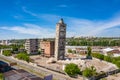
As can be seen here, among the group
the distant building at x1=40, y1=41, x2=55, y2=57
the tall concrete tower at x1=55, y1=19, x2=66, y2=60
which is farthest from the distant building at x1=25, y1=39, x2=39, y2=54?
the tall concrete tower at x1=55, y1=19, x2=66, y2=60

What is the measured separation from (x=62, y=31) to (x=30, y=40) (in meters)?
36.4

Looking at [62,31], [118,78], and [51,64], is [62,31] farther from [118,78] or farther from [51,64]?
[118,78]

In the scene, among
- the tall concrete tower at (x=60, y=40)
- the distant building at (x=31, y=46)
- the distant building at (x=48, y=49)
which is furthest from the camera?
the distant building at (x=31, y=46)

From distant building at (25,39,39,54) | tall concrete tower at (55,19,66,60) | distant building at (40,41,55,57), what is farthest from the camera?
distant building at (25,39,39,54)

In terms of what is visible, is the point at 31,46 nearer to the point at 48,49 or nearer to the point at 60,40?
the point at 48,49

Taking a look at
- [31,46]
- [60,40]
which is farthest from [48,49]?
[60,40]

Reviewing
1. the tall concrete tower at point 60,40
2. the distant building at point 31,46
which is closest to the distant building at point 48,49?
the distant building at point 31,46

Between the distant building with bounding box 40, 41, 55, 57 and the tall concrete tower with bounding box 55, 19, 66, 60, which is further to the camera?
the distant building with bounding box 40, 41, 55, 57

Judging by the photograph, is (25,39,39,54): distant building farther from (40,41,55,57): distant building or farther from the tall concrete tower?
the tall concrete tower

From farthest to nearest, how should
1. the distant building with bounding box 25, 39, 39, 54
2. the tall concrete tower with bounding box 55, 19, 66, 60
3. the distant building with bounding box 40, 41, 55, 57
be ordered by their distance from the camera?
the distant building with bounding box 25, 39, 39, 54
the distant building with bounding box 40, 41, 55, 57
the tall concrete tower with bounding box 55, 19, 66, 60

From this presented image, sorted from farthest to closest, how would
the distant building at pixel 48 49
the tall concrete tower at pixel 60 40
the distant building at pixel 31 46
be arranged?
the distant building at pixel 31 46 < the distant building at pixel 48 49 < the tall concrete tower at pixel 60 40

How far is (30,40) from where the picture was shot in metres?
97.2

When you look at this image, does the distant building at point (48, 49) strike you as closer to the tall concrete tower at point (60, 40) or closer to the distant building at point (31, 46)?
the distant building at point (31, 46)

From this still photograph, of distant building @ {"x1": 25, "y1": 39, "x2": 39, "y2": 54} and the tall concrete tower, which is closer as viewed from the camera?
the tall concrete tower
